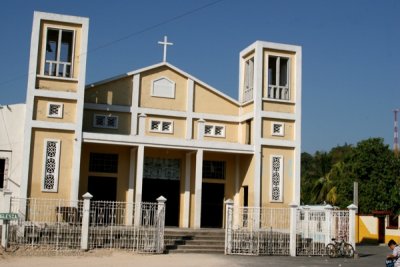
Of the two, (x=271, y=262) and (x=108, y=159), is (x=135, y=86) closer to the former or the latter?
(x=108, y=159)

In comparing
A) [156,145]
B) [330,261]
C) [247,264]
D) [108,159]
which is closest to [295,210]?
[330,261]

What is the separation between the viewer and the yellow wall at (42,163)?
20.1 metres

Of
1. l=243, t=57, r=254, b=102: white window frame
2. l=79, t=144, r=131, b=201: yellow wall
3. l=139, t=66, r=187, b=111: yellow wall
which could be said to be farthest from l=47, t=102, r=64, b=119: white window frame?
l=243, t=57, r=254, b=102: white window frame

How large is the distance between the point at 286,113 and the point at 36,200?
1034 cm

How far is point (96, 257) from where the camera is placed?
54.5 ft

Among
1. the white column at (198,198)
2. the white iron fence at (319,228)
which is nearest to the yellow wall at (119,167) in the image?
the white column at (198,198)

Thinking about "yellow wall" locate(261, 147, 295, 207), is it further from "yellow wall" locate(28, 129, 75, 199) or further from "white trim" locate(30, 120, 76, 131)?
"white trim" locate(30, 120, 76, 131)

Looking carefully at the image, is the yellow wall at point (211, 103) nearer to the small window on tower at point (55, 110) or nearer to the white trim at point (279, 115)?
the white trim at point (279, 115)

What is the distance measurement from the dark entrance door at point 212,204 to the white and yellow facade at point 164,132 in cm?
4

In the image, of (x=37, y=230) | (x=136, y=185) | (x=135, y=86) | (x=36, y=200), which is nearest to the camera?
(x=37, y=230)

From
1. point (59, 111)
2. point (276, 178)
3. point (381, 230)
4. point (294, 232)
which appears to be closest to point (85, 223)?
point (59, 111)

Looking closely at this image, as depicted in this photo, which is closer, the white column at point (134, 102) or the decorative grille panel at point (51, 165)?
the decorative grille panel at point (51, 165)

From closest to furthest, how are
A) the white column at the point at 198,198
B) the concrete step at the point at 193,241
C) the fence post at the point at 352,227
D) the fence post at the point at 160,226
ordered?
1. the fence post at the point at 160,226
2. the concrete step at the point at 193,241
3. the fence post at the point at 352,227
4. the white column at the point at 198,198

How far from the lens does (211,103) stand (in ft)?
79.9
